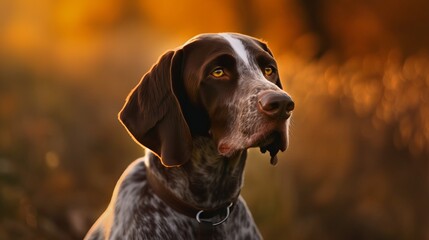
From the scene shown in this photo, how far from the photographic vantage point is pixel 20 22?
30.4 ft

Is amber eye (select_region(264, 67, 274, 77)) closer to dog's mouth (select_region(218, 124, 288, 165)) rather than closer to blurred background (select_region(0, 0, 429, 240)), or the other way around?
dog's mouth (select_region(218, 124, 288, 165))

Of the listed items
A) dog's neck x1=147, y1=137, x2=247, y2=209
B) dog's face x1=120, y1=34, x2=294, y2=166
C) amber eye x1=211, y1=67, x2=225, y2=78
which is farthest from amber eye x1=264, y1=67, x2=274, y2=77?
dog's neck x1=147, y1=137, x2=247, y2=209

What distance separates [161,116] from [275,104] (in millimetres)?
660

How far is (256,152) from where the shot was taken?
301 inches

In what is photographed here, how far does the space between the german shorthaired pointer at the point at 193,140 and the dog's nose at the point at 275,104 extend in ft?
0.45

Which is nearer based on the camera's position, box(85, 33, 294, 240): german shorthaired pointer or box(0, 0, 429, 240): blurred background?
box(85, 33, 294, 240): german shorthaired pointer

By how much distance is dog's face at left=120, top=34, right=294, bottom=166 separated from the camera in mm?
4148

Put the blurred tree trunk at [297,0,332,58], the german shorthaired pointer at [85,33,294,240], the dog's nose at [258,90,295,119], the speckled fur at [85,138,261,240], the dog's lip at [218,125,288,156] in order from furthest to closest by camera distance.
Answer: the blurred tree trunk at [297,0,332,58] < the speckled fur at [85,138,261,240] < the german shorthaired pointer at [85,33,294,240] < the dog's lip at [218,125,288,156] < the dog's nose at [258,90,295,119]

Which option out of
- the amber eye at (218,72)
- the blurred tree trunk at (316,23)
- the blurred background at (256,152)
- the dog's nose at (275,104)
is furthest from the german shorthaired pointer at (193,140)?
the blurred tree trunk at (316,23)

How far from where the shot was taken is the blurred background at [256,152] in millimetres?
7426

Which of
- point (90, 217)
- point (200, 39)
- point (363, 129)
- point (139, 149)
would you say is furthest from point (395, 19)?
point (200, 39)

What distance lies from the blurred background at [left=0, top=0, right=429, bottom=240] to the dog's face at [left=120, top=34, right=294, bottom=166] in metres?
2.76

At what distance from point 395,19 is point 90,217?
6.52 meters

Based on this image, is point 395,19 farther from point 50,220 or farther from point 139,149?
point 50,220
